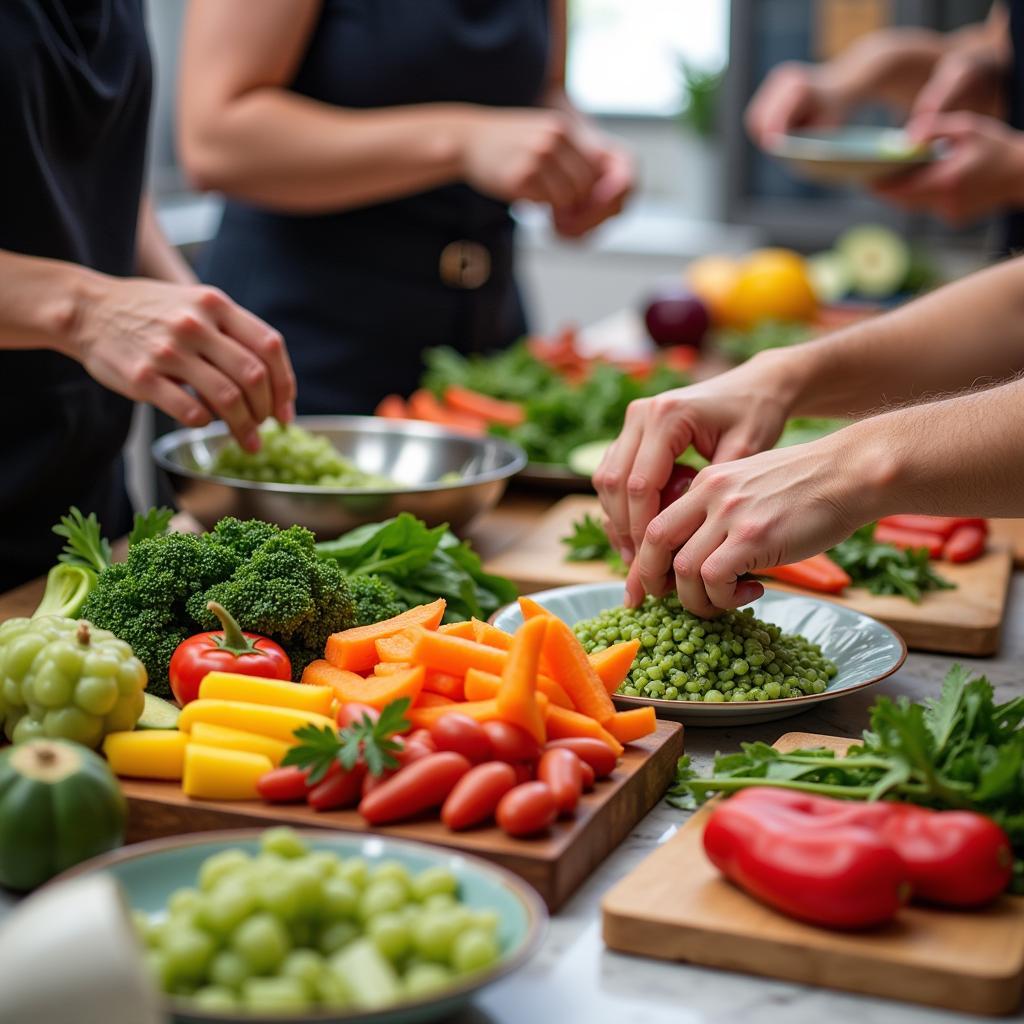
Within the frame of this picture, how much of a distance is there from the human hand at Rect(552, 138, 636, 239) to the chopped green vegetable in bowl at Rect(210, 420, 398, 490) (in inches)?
40.9

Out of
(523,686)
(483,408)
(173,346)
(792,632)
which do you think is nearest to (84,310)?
(173,346)

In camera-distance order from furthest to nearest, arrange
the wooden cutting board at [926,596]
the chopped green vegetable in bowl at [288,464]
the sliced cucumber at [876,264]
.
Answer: the sliced cucumber at [876,264], the chopped green vegetable in bowl at [288,464], the wooden cutting board at [926,596]

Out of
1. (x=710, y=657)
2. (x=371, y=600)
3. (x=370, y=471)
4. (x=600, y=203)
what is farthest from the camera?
(x=600, y=203)

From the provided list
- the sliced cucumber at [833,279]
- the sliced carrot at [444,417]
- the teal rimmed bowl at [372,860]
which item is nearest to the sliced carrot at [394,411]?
the sliced carrot at [444,417]

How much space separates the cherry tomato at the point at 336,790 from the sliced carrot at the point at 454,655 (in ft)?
0.55

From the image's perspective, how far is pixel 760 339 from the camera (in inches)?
139

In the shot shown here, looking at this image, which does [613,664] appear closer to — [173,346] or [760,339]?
[173,346]

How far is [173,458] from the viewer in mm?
2199

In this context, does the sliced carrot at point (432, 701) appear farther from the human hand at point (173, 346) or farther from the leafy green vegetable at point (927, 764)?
the human hand at point (173, 346)

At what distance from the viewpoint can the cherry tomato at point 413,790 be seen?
47.8 inches

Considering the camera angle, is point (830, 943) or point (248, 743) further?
point (248, 743)

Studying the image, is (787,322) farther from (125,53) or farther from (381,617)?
(381,617)

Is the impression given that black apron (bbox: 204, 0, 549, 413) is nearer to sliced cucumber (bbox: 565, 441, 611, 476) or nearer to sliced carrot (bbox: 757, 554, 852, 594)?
sliced cucumber (bbox: 565, 441, 611, 476)

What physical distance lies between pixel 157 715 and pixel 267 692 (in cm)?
14
